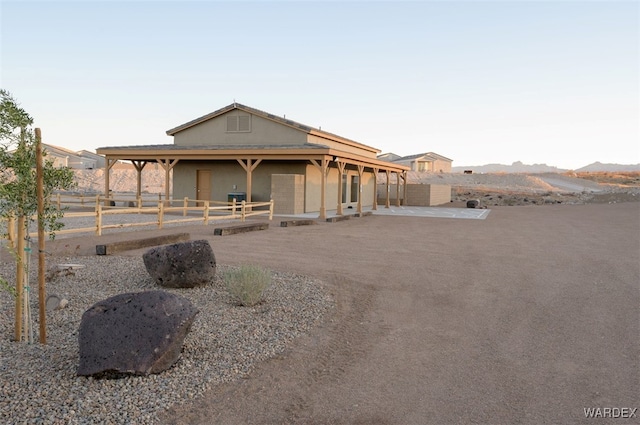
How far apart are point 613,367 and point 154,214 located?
73.0 ft

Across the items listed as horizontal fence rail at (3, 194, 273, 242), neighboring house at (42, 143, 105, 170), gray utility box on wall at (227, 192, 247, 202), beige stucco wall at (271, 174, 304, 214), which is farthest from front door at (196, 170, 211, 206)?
neighboring house at (42, 143, 105, 170)

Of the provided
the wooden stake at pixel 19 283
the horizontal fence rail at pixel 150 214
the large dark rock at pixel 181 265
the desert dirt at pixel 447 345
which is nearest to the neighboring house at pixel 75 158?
the horizontal fence rail at pixel 150 214

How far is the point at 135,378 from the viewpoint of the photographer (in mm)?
4898

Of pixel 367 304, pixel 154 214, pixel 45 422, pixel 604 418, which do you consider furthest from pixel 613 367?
pixel 154 214

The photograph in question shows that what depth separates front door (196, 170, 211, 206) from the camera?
90.9ft

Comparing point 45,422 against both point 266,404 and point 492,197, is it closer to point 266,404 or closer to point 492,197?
point 266,404

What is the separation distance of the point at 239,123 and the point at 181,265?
2024 centimetres

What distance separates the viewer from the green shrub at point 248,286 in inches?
299

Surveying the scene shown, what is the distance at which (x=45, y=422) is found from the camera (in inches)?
159

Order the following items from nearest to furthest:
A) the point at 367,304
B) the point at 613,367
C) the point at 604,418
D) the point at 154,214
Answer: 1. the point at 604,418
2. the point at 613,367
3. the point at 367,304
4. the point at 154,214

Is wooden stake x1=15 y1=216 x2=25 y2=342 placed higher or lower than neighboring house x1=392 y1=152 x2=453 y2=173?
lower

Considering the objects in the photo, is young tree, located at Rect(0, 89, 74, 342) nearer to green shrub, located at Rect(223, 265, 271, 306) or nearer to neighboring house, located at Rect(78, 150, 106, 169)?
green shrub, located at Rect(223, 265, 271, 306)

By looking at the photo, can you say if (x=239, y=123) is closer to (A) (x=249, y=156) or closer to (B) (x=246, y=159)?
(B) (x=246, y=159)

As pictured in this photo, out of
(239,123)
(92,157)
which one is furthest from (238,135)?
(92,157)
